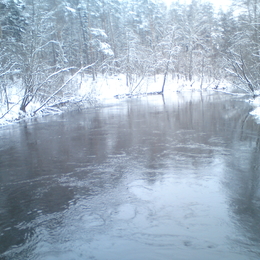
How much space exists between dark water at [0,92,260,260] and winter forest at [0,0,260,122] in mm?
12155

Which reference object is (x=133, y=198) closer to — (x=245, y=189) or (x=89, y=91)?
(x=245, y=189)

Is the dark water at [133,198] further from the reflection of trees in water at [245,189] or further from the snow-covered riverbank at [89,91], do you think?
the snow-covered riverbank at [89,91]

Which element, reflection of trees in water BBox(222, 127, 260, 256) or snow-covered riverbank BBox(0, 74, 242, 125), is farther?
snow-covered riverbank BBox(0, 74, 242, 125)

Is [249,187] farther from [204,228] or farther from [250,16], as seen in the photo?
[250,16]

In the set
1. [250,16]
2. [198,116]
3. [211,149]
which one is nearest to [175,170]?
[211,149]

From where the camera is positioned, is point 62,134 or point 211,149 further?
point 62,134

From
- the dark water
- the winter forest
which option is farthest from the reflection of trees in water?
the winter forest

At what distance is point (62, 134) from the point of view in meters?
14.4

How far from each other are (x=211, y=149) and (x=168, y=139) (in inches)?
90.5

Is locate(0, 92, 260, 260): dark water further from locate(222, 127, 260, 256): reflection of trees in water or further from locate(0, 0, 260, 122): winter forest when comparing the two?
locate(0, 0, 260, 122): winter forest

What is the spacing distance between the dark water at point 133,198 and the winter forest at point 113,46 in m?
12.2

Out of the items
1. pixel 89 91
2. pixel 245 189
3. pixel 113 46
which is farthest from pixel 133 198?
pixel 113 46

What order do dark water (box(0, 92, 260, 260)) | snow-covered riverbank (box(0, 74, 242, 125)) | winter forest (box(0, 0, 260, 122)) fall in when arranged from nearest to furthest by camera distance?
1. dark water (box(0, 92, 260, 260))
2. snow-covered riverbank (box(0, 74, 242, 125))
3. winter forest (box(0, 0, 260, 122))

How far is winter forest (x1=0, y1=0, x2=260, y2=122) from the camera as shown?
22938 millimetres
